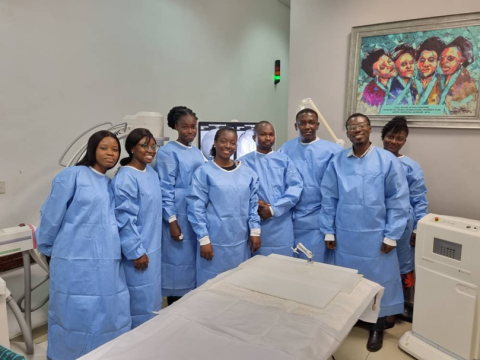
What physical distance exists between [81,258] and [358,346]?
1.86m

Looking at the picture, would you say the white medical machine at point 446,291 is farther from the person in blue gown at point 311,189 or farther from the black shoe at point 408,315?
the person in blue gown at point 311,189

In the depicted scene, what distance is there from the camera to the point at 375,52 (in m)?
2.85

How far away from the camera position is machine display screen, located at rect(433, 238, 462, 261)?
1.98 m

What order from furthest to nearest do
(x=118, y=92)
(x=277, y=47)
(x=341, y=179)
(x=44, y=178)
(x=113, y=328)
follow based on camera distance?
(x=277, y=47), (x=118, y=92), (x=44, y=178), (x=341, y=179), (x=113, y=328)

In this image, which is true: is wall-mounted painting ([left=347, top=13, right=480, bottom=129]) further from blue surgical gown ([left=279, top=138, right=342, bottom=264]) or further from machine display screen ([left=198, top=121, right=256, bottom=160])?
machine display screen ([left=198, top=121, right=256, bottom=160])

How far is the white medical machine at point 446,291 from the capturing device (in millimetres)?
1933

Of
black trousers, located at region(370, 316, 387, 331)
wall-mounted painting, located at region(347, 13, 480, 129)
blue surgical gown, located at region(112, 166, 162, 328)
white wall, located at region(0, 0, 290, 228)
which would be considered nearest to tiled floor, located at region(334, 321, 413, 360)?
black trousers, located at region(370, 316, 387, 331)

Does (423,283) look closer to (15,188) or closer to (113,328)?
(113,328)

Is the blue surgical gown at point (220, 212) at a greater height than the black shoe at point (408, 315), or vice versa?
the blue surgical gown at point (220, 212)

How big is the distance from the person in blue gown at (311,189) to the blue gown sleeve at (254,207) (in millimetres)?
395

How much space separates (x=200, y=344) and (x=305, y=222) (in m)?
1.58

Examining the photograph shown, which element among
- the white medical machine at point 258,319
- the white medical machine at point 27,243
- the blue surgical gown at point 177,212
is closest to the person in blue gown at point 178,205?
the blue surgical gown at point 177,212

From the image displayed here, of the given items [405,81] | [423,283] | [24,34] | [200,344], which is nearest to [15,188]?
[24,34]

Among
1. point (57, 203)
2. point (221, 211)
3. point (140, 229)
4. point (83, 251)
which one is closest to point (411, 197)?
point (221, 211)
